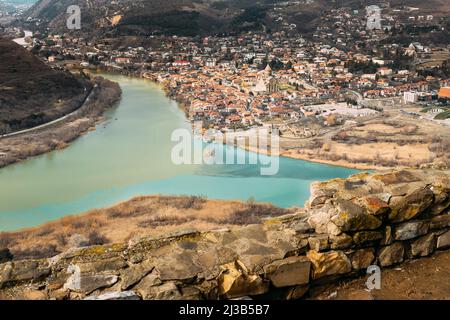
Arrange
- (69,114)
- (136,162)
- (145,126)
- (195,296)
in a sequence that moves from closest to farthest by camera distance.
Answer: (195,296) < (136,162) < (145,126) < (69,114)

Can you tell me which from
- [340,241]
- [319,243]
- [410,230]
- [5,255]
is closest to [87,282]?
[319,243]

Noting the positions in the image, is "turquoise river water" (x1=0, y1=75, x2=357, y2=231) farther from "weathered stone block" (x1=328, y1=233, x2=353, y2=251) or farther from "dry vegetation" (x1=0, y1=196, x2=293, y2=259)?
"weathered stone block" (x1=328, y1=233, x2=353, y2=251)

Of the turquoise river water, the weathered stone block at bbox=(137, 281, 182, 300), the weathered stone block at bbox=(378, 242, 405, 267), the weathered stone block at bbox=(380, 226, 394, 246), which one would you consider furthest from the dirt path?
the turquoise river water

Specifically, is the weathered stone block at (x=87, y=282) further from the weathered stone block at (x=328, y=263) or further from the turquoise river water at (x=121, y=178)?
the turquoise river water at (x=121, y=178)

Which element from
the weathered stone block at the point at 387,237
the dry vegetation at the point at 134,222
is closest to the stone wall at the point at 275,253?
A: the weathered stone block at the point at 387,237
